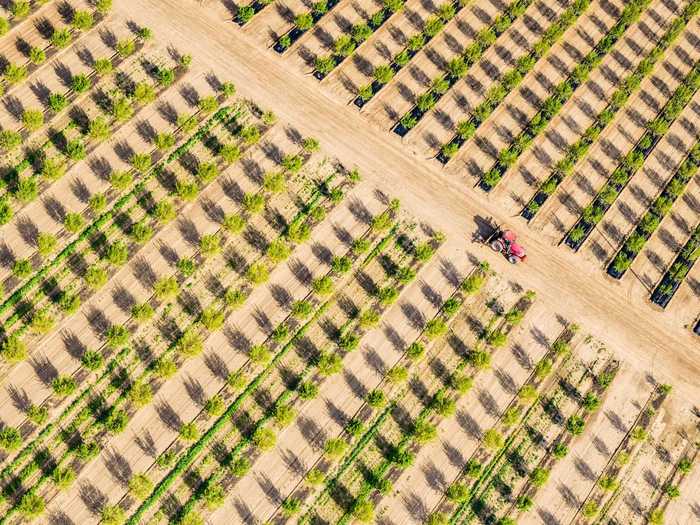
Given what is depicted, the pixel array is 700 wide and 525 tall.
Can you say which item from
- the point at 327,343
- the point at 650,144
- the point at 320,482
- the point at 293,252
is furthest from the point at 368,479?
the point at 650,144

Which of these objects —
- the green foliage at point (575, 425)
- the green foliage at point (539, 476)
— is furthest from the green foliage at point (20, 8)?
the green foliage at point (575, 425)

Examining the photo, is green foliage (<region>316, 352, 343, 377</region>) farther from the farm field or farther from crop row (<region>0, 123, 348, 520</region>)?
crop row (<region>0, 123, 348, 520</region>)

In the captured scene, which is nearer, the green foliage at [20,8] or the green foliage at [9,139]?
the green foliage at [9,139]

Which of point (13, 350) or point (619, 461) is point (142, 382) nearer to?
point (13, 350)

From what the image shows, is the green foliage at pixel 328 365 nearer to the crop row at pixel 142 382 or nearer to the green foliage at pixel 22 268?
the crop row at pixel 142 382

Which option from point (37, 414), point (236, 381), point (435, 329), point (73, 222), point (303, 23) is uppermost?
point (303, 23)

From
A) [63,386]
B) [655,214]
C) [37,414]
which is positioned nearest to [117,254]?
[63,386]
